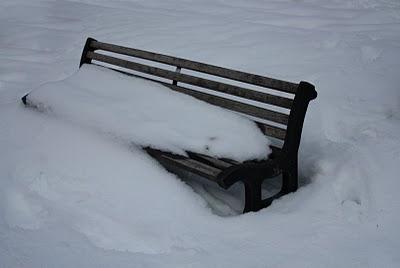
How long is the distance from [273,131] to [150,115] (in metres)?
1.01

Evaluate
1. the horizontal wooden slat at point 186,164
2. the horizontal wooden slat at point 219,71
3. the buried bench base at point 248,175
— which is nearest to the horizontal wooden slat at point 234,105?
the horizontal wooden slat at point 219,71

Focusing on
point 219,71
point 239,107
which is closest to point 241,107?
point 239,107

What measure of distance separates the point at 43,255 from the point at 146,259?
0.62 metres

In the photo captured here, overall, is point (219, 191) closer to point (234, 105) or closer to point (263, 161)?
point (263, 161)

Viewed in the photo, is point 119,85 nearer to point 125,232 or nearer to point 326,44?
point 125,232

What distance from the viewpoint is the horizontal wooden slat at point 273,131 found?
2943mm

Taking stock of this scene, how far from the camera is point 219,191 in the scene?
3.21m

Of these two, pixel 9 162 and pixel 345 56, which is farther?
pixel 345 56

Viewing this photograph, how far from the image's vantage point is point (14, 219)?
106 inches

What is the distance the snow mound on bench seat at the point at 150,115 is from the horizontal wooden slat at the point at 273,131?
5cm

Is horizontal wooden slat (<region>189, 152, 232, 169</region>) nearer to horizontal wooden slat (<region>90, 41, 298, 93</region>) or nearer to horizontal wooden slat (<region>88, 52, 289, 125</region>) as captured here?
horizontal wooden slat (<region>88, 52, 289, 125</region>)

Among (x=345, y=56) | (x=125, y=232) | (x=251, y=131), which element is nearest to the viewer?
(x=125, y=232)

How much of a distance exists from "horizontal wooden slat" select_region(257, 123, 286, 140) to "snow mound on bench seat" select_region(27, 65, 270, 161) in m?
0.05

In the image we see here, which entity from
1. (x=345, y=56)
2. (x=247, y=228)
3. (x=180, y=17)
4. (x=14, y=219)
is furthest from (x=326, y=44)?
(x=14, y=219)
